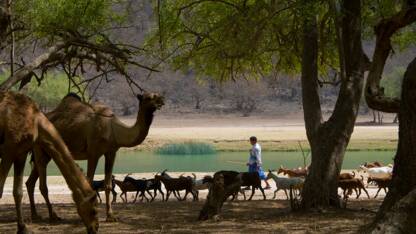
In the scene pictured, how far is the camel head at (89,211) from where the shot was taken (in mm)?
7863

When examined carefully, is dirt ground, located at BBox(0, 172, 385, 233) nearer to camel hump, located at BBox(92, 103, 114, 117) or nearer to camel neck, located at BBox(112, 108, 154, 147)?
camel neck, located at BBox(112, 108, 154, 147)

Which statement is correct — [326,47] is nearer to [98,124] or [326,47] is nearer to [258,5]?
[258,5]

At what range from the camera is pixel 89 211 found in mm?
7887

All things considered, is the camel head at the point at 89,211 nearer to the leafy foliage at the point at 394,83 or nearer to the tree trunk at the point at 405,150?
the tree trunk at the point at 405,150

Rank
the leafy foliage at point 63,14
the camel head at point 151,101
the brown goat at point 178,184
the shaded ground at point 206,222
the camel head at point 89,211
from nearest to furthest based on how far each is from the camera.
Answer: the camel head at point 89,211 → the shaded ground at point 206,222 → the camel head at point 151,101 → the leafy foliage at point 63,14 → the brown goat at point 178,184

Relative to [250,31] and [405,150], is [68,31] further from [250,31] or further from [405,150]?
[405,150]

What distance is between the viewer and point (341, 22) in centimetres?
1196

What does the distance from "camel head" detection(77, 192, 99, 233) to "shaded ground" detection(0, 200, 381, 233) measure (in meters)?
2.46

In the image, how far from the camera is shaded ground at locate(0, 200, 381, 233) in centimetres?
1039

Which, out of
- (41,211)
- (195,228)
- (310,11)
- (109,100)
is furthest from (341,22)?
(109,100)

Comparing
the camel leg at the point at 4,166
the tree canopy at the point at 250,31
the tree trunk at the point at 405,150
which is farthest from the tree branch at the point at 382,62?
the camel leg at the point at 4,166

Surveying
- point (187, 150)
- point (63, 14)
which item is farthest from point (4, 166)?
point (187, 150)

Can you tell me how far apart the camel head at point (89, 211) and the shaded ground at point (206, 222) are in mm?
2460

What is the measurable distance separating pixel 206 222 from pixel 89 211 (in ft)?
11.9
